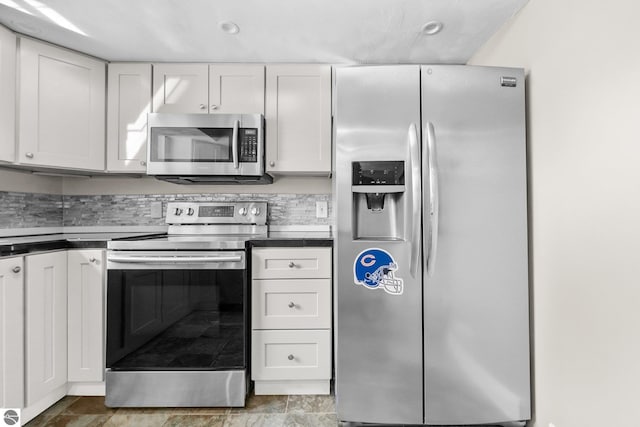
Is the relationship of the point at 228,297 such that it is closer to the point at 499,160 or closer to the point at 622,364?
the point at 499,160

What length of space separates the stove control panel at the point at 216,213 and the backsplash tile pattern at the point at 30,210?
815mm

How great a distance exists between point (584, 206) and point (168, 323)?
2.06 metres

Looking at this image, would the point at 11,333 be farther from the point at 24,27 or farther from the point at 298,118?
the point at 298,118

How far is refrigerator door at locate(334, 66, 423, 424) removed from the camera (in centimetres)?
154

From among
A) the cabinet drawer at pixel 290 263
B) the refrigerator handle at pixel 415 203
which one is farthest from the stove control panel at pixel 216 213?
the refrigerator handle at pixel 415 203

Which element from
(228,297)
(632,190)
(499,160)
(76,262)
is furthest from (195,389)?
(632,190)

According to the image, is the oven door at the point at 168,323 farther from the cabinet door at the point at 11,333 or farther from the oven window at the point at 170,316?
the cabinet door at the point at 11,333

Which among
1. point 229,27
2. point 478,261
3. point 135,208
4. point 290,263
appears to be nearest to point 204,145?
point 229,27

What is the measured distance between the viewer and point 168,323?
71.5 inches

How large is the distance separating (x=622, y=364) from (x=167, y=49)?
2.70 m

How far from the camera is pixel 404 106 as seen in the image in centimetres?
156

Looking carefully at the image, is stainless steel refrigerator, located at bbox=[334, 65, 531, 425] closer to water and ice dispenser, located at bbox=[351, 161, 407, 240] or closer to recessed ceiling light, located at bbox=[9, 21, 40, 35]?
water and ice dispenser, located at bbox=[351, 161, 407, 240]

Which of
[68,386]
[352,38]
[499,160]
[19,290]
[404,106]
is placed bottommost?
[68,386]

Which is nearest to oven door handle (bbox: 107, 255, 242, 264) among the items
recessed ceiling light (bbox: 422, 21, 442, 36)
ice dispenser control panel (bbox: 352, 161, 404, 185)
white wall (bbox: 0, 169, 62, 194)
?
ice dispenser control panel (bbox: 352, 161, 404, 185)
